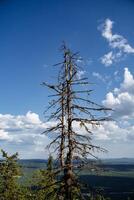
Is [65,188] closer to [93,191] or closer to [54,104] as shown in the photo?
[93,191]

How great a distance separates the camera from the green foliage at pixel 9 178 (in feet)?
120

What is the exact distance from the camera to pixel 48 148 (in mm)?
18562

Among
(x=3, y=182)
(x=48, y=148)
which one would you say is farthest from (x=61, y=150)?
(x=3, y=182)

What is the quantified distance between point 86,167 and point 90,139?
4.53 ft

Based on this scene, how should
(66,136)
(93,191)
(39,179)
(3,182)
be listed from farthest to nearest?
(39,179) → (3,182) → (66,136) → (93,191)

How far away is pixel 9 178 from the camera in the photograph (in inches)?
1467

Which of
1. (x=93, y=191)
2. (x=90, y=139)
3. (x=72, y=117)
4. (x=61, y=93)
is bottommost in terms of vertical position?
(x=93, y=191)

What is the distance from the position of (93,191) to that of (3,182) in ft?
74.8

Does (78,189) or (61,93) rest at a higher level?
(61,93)

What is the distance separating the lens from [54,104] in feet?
60.9

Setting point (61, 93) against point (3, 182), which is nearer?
point (61, 93)

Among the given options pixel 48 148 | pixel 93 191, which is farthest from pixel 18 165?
pixel 93 191

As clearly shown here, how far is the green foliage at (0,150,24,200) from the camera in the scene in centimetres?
3666

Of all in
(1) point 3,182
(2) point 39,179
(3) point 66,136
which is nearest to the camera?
(3) point 66,136
